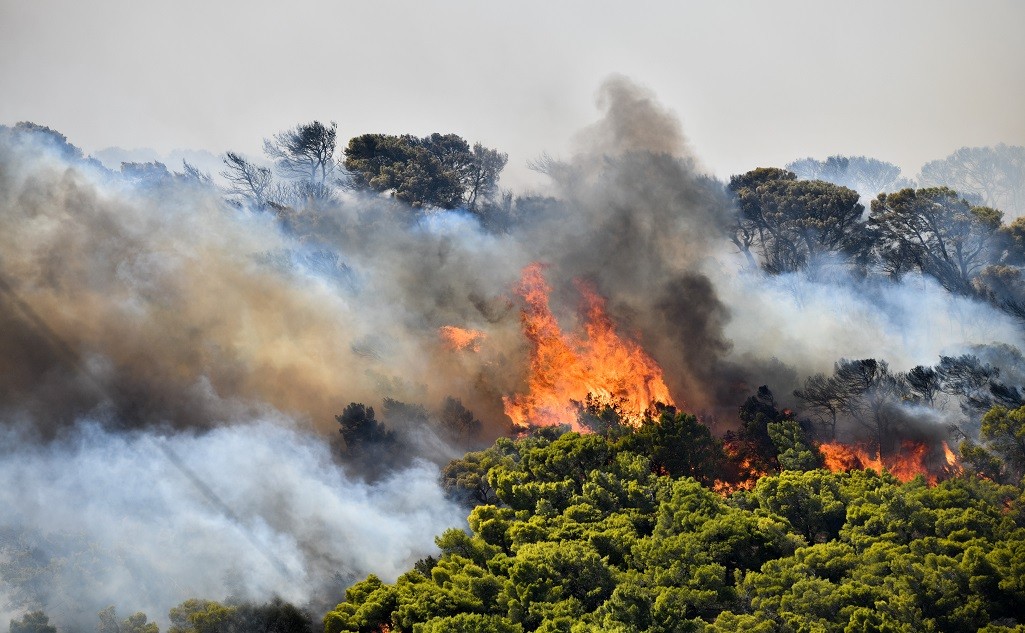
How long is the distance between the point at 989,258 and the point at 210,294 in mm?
66572

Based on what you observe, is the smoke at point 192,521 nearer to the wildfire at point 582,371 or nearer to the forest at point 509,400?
the forest at point 509,400

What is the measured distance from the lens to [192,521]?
6016cm

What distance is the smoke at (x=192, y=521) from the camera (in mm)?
55000

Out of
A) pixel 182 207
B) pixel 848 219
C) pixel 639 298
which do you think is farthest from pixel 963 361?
pixel 182 207

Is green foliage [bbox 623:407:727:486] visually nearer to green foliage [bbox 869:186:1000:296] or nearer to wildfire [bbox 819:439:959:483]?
wildfire [bbox 819:439:959:483]

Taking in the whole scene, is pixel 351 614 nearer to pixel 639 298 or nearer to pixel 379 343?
pixel 379 343

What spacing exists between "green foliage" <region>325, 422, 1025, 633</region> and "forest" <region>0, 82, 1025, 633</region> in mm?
181

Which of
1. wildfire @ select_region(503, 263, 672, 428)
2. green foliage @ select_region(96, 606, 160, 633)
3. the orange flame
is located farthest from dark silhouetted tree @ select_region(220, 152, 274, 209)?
green foliage @ select_region(96, 606, 160, 633)

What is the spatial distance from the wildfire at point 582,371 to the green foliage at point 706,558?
20216 mm

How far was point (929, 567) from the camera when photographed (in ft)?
151

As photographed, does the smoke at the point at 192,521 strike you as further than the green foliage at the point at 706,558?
Yes

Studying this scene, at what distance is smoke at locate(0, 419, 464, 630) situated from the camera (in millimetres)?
55000

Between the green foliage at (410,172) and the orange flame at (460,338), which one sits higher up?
the green foliage at (410,172)

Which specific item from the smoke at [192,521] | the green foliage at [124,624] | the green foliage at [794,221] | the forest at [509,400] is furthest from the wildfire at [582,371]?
the green foliage at [124,624]
